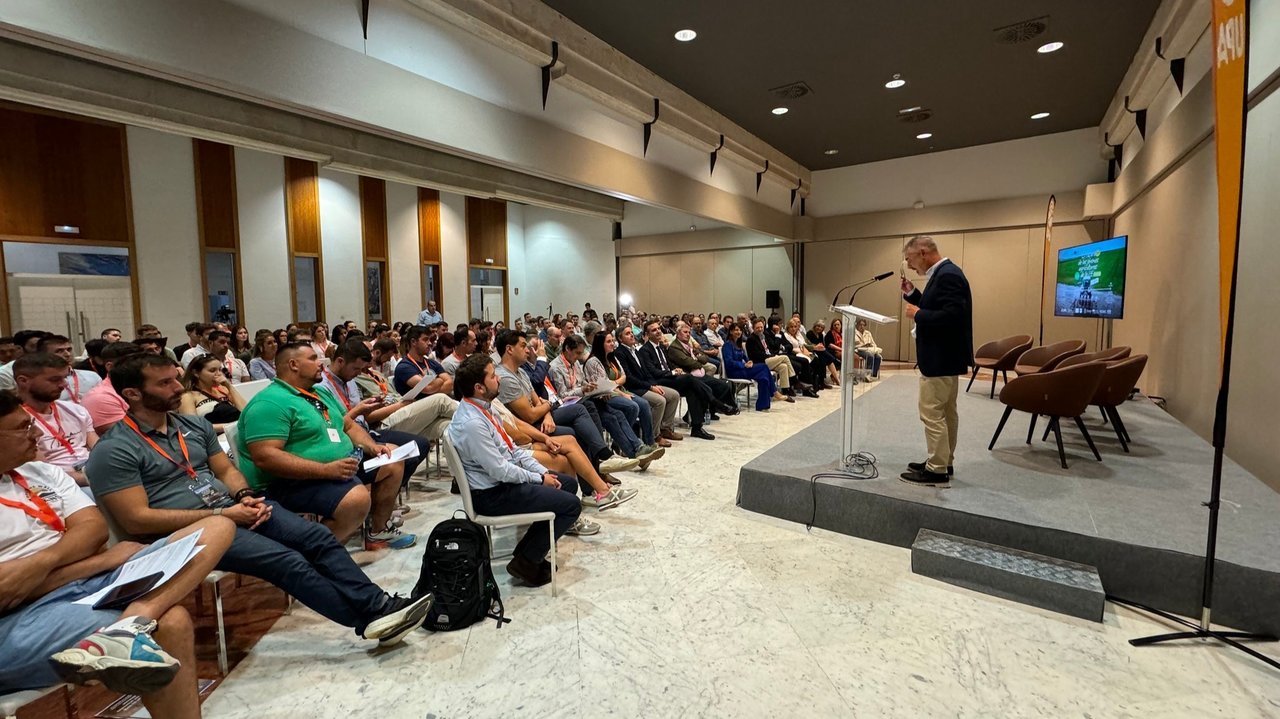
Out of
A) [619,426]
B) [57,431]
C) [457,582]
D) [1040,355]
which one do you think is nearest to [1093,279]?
[1040,355]

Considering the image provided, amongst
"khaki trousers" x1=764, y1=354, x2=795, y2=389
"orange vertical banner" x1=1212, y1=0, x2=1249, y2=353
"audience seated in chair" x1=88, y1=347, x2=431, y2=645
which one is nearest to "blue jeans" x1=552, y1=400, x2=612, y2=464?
"audience seated in chair" x1=88, y1=347, x2=431, y2=645

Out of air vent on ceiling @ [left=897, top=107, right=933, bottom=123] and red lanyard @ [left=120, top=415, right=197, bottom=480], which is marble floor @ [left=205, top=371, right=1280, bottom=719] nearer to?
red lanyard @ [left=120, top=415, right=197, bottom=480]

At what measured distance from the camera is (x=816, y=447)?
420 centimetres

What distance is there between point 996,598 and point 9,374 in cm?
562

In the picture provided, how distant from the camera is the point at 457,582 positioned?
237 centimetres

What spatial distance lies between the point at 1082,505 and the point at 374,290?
11341mm

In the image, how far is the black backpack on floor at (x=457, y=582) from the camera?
2.33m

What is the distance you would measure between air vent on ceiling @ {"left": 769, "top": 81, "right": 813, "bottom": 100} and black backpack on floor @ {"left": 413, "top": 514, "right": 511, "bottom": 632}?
7.07 metres

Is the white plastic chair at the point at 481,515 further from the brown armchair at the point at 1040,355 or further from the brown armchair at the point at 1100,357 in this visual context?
the brown armchair at the point at 1040,355

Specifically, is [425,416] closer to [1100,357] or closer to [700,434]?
[700,434]

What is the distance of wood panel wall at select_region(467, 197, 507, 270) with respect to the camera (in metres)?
13.2

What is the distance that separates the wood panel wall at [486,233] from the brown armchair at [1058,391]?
461 inches

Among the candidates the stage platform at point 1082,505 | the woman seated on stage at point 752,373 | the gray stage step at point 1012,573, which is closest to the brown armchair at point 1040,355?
the stage platform at point 1082,505

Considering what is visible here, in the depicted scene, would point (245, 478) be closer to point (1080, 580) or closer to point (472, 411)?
point (472, 411)
